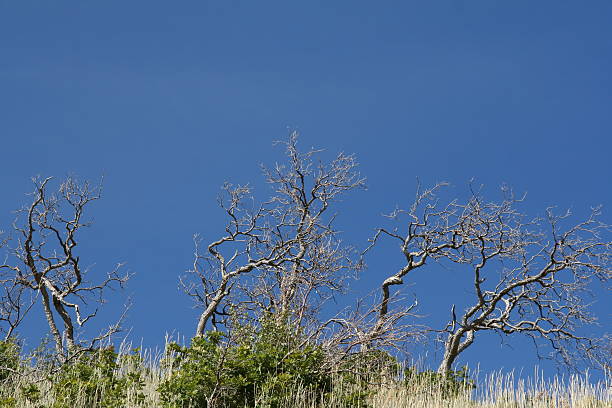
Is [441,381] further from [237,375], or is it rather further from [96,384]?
[96,384]

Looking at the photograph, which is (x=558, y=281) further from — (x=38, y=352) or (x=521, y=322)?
(x=38, y=352)

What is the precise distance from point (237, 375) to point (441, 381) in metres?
6.47

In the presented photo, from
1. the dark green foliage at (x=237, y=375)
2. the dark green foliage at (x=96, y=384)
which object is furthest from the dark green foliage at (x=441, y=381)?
the dark green foliage at (x=96, y=384)

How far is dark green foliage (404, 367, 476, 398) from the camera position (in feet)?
50.9

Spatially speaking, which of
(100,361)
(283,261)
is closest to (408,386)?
(100,361)

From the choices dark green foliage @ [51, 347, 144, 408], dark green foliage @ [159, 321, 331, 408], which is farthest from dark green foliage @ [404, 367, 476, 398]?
dark green foliage @ [51, 347, 144, 408]

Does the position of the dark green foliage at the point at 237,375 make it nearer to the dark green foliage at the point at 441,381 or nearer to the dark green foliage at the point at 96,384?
the dark green foliage at the point at 96,384

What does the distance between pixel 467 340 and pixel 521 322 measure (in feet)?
6.65

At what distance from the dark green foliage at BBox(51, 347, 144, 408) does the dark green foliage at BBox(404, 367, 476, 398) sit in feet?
20.7

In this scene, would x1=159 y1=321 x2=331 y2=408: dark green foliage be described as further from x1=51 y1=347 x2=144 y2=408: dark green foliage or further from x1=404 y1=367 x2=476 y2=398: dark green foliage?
x1=404 y1=367 x2=476 y2=398: dark green foliage

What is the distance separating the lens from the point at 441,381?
16172mm

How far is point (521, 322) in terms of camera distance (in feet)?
74.7

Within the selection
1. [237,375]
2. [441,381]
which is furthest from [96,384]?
[441,381]

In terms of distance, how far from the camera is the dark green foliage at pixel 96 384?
11016 millimetres
